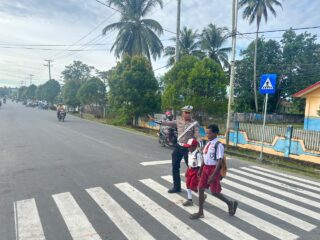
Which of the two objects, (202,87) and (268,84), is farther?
(202,87)

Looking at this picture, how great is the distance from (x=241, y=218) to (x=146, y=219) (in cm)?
167

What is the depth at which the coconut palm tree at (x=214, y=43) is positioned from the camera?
35.5 m

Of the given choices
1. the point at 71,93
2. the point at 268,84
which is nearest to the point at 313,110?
the point at 268,84

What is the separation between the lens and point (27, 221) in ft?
13.8

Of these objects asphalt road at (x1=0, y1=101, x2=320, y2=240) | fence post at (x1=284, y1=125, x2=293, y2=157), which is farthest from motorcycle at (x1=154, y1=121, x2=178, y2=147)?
fence post at (x1=284, y1=125, x2=293, y2=157)

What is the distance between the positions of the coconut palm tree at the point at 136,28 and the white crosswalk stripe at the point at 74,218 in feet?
78.2

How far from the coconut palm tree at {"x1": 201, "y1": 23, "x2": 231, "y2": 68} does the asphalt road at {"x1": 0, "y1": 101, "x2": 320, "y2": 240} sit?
2931cm

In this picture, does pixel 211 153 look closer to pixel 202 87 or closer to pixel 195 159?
pixel 195 159

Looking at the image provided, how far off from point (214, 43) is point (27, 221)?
35037 millimetres

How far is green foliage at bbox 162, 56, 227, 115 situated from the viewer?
571 inches

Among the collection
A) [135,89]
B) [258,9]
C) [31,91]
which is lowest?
[135,89]

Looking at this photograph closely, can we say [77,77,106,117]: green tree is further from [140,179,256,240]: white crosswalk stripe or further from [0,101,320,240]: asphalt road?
[140,179,256,240]: white crosswalk stripe

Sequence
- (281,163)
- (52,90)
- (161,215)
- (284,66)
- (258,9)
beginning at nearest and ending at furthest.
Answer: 1. (161,215)
2. (281,163)
3. (258,9)
4. (284,66)
5. (52,90)

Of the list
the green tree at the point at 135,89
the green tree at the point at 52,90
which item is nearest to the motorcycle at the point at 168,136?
the green tree at the point at 135,89
